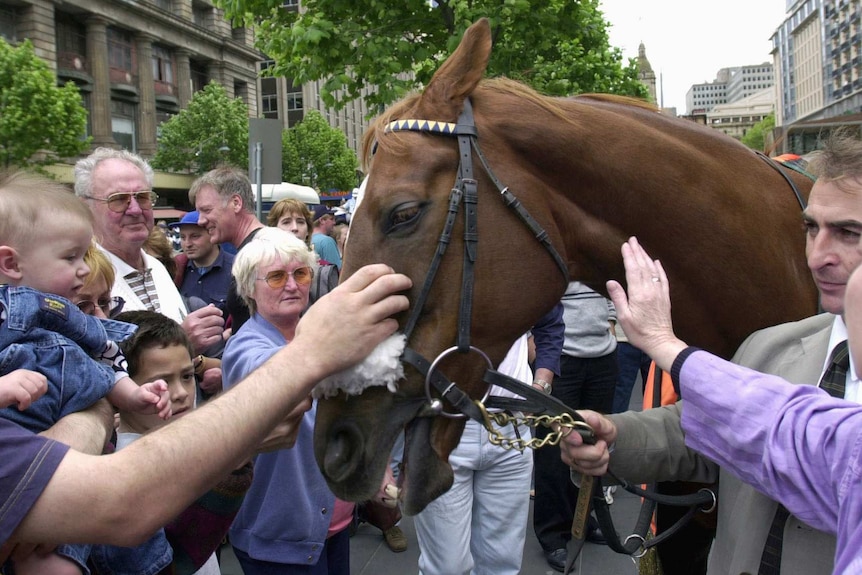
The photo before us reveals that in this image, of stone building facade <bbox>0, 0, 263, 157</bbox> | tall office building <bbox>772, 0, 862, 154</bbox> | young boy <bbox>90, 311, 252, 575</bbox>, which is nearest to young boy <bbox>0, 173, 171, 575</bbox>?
young boy <bbox>90, 311, 252, 575</bbox>

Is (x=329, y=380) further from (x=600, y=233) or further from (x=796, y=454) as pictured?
(x=796, y=454)

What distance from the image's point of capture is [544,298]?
1.87m

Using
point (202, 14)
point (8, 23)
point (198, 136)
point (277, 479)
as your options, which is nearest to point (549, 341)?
point (277, 479)

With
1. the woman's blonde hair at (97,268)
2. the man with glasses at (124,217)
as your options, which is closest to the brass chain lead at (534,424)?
the woman's blonde hair at (97,268)

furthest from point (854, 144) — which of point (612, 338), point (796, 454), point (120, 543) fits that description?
point (612, 338)

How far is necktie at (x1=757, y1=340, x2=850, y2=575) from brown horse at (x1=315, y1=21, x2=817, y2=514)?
15.0 inches

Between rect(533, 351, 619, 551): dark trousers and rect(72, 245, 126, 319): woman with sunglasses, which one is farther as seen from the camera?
rect(533, 351, 619, 551): dark trousers

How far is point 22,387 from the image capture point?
1.51 m

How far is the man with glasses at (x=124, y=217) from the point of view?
3514 mm

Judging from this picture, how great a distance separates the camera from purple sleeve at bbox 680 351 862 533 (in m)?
1.22

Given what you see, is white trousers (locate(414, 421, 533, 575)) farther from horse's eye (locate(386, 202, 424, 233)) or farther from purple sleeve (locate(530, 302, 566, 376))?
horse's eye (locate(386, 202, 424, 233))

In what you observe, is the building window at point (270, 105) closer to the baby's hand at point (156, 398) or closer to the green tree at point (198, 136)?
the green tree at point (198, 136)

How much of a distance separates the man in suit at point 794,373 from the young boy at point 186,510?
1.21 meters

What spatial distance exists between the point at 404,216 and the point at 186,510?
1372 millimetres
